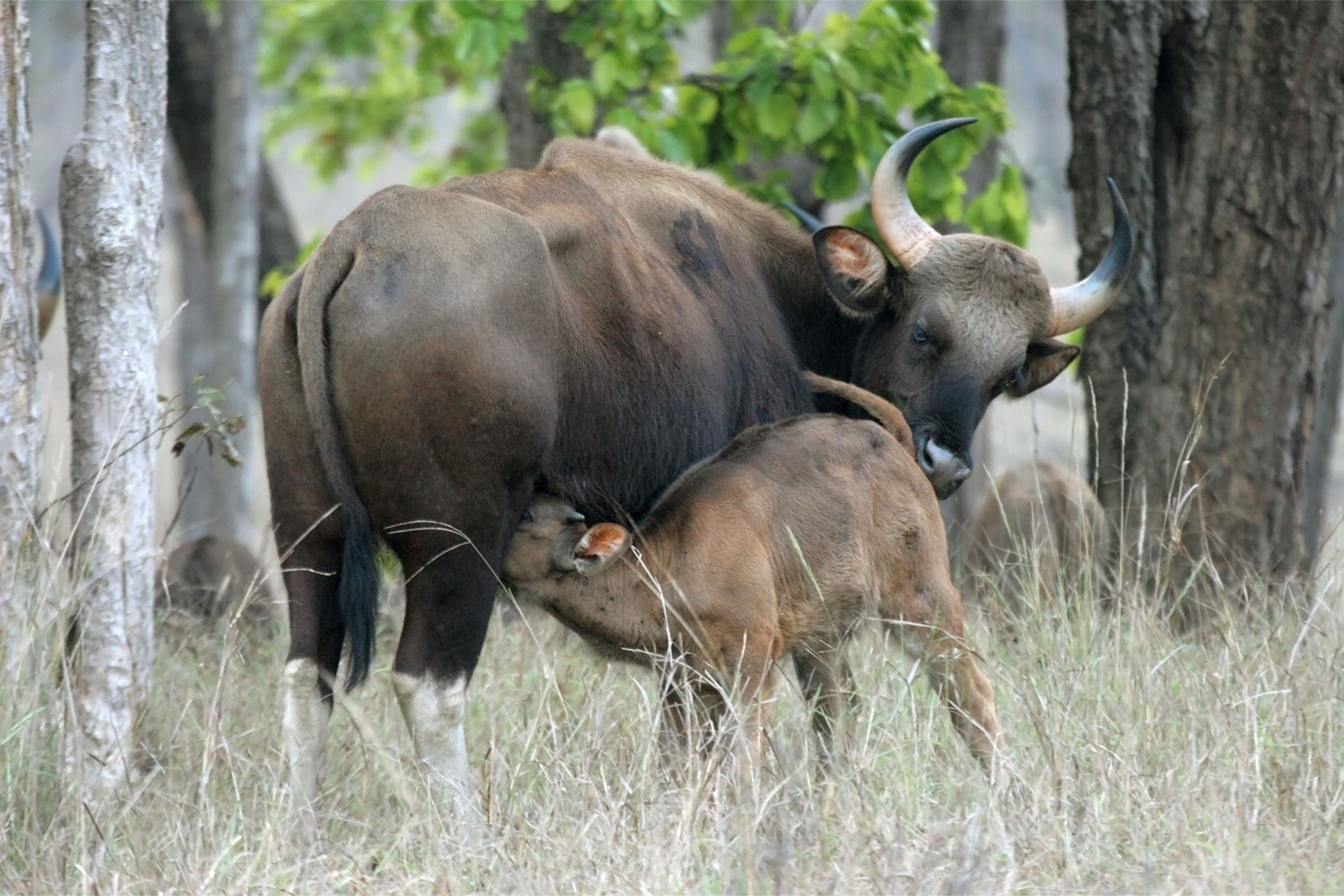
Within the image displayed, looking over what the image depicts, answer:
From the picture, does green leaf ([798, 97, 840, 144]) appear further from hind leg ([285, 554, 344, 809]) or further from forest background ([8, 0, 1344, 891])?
hind leg ([285, 554, 344, 809])

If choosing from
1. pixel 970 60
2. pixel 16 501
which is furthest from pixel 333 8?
pixel 16 501

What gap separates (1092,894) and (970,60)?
28.9 feet

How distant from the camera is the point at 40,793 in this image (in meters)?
4.94

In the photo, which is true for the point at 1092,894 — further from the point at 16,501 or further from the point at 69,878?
the point at 16,501

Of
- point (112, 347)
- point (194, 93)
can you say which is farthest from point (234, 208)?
point (112, 347)

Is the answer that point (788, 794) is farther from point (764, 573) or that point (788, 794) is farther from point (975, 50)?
point (975, 50)

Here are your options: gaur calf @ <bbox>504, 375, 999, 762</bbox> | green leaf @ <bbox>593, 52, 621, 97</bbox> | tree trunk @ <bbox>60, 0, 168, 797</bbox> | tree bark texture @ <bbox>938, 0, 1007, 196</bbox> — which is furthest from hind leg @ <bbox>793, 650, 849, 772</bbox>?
tree bark texture @ <bbox>938, 0, 1007, 196</bbox>

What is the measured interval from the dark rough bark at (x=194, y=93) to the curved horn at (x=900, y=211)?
6.44 meters

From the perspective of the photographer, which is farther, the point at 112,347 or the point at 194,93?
the point at 194,93

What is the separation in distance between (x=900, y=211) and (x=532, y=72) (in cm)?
459

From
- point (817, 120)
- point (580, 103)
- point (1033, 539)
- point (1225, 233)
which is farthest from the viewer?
point (580, 103)

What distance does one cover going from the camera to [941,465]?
20.2 feet

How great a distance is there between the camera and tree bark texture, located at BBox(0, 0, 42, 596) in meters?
5.16

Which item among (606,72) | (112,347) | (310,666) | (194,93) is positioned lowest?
(310,666)
